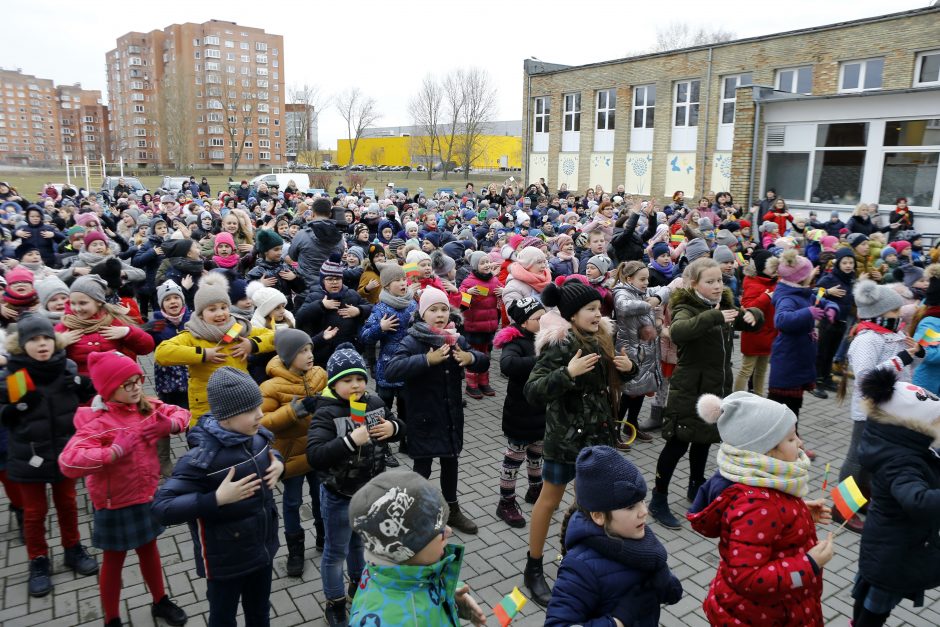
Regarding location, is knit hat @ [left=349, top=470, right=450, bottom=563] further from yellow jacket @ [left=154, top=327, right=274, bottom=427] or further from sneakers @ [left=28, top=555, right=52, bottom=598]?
sneakers @ [left=28, top=555, right=52, bottom=598]

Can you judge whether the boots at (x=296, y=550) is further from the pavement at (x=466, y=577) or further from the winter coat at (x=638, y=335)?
the winter coat at (x=638, y=335)

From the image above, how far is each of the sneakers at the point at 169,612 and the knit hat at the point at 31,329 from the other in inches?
76.1

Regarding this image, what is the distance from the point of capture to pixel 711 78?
26.5 meters

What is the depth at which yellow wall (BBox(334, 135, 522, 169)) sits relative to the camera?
6850cm

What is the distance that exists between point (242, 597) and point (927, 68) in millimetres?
25662

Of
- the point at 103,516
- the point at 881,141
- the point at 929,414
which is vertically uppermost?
the point at 881,141

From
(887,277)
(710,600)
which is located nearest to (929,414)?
(710,600)

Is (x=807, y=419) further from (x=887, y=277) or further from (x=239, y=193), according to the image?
(x=239, y=193)

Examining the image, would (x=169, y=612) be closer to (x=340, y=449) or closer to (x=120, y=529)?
(x=120, y=529)

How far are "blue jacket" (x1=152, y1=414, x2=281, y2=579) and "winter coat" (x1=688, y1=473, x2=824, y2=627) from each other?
2247 mm

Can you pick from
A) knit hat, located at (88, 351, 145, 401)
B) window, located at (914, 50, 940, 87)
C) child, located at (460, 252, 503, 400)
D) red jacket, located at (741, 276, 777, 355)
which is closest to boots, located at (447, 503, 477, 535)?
knit hat, located at (88, 351, 145, 401)

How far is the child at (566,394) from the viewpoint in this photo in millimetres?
4055

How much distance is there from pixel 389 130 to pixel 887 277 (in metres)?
105

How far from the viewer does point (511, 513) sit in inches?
201
